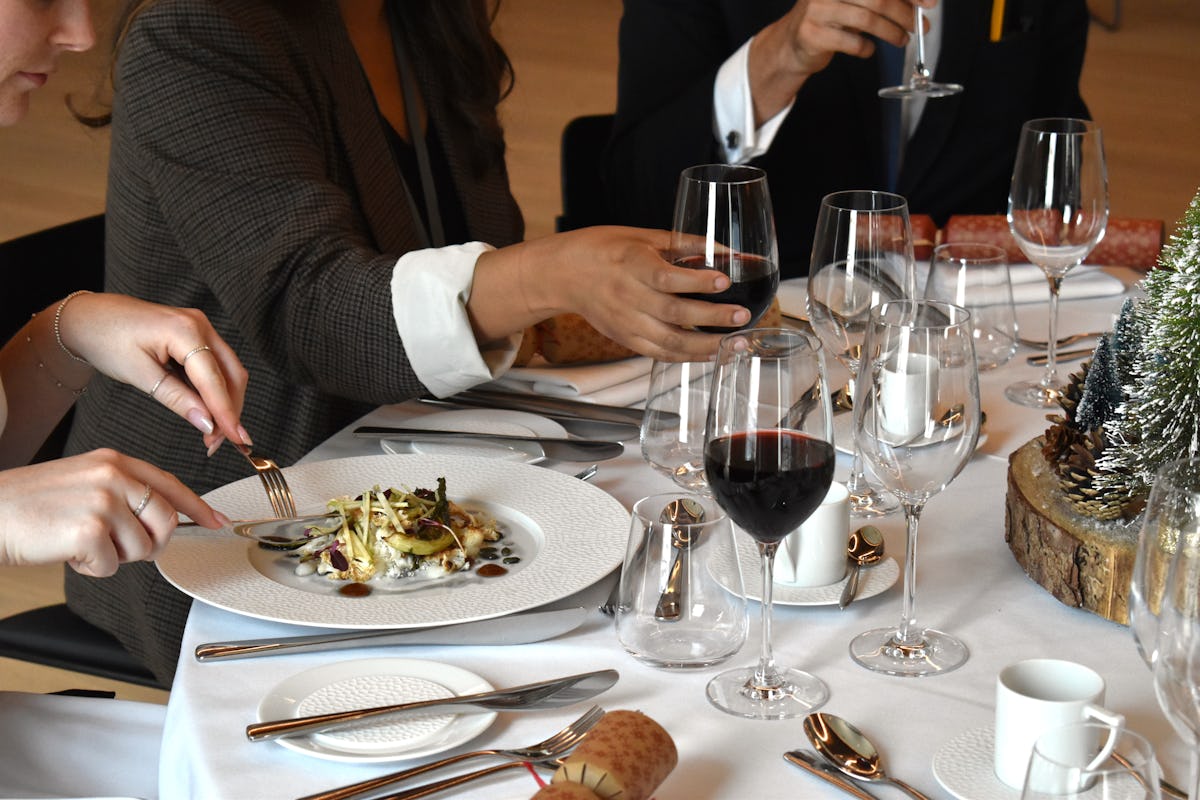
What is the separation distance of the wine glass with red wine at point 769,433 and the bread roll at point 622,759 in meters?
0.14

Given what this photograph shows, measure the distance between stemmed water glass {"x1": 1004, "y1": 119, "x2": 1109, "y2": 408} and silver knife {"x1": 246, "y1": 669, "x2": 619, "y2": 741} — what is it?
2.68ft

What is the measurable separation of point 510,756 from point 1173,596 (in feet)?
1.40

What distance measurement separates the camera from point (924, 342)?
95 cm

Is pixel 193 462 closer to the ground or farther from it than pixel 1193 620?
closer to the ground

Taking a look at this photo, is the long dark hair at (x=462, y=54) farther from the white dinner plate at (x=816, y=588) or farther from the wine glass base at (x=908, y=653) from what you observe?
the wine glass base at (x=908, y=653)

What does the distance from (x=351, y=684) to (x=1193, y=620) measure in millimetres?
580

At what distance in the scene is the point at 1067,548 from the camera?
3.52 feet

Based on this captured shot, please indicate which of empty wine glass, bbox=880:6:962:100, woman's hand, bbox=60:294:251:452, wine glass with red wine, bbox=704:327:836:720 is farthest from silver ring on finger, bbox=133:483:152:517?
empty wine glass, bbox=880:6:962:100

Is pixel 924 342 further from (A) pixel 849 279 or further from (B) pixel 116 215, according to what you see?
(B) pixel 116 215

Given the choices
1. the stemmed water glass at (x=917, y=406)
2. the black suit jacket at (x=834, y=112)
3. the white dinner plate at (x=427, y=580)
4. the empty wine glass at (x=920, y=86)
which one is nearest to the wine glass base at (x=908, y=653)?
the stemmed water glass at (x=917, y=406)

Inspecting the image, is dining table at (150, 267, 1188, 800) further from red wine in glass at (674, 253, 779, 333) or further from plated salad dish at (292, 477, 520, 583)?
red wine in glass at (674, 253, 779, 333)

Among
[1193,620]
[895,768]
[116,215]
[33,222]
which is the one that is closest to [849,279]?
[895,768]

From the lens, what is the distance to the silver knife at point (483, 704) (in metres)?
0.91

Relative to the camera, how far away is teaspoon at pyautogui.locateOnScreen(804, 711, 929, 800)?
870 millimetres
